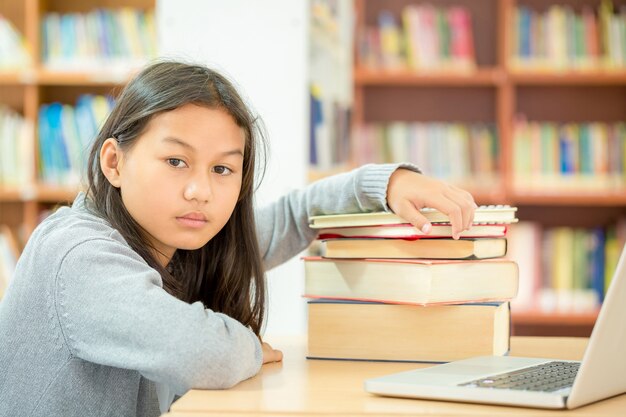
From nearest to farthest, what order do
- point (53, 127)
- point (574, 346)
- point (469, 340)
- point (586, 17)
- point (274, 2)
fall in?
1. point (469, 340)
2. point (574, 346)
3. point (274, 2)
4. point (53, 127)
5. point (586, 17)

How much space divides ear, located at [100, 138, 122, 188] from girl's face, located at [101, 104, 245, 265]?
2cm

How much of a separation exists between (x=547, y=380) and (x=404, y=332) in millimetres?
270

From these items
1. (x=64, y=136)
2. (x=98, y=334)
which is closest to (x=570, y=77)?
(x=64, y=136)

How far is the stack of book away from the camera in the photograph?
3.96 feet

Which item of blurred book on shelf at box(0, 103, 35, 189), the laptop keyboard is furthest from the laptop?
blurred book on shelf at box(0, 103, 35, 189)

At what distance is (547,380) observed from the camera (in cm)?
99

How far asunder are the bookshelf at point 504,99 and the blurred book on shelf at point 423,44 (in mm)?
28

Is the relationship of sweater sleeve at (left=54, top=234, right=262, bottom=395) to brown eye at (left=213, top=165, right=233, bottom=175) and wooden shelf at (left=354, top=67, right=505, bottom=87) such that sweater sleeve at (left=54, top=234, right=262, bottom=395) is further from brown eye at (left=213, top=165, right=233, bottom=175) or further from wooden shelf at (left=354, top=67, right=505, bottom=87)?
wooden shelf at (left=354, top=67, right=505, bottom=87)

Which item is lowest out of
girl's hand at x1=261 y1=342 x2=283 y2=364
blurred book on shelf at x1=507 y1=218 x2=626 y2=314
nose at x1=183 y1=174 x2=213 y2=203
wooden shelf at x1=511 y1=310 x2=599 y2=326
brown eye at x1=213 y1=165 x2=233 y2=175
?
wooden shelf at x1=511 y1=310 x2=599 y2=326

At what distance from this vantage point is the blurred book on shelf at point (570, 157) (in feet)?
12.5

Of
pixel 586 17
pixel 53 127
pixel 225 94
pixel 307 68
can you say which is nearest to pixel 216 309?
pixel 225 94

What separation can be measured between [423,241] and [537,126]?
9.00 feet

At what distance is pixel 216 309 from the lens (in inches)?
55.2

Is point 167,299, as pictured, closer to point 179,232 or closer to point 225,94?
point 179,232
